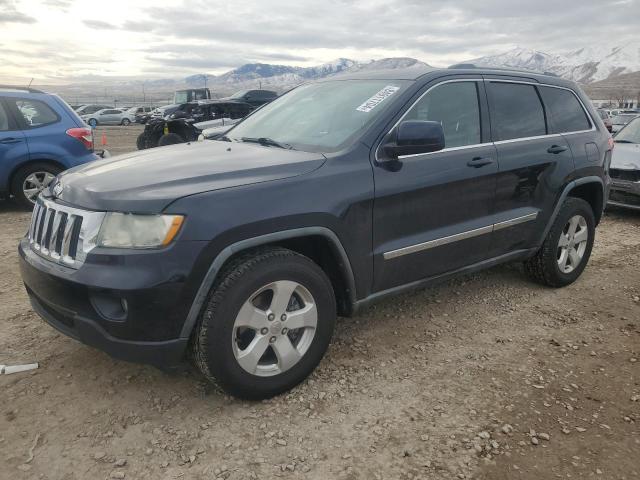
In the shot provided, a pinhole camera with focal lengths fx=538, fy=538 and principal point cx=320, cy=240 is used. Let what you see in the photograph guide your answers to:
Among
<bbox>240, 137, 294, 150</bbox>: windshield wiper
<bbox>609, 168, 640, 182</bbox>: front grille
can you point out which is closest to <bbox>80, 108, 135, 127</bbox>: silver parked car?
<bbox>609, 168, 640, 182</bbox>: front grille

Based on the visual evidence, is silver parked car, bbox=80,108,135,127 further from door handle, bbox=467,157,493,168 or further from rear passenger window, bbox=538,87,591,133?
door handle, bbox=467,157,493,168

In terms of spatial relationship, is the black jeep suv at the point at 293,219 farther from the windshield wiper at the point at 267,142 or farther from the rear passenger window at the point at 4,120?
the rear passenger window at the point at 4,120

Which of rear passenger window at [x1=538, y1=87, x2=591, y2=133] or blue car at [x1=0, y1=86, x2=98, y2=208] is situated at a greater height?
rear passenger window at [x1=538, y1=87, x2=591, y2=133]

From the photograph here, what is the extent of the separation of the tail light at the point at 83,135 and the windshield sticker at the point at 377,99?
5.31 metres

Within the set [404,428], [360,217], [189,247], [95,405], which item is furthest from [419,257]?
[95,405]

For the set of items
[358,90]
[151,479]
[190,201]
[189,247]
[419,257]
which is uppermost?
[358,90]

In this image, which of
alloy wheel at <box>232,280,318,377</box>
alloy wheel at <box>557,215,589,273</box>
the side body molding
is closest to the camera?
the side body molding

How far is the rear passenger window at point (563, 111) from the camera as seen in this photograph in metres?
4.32

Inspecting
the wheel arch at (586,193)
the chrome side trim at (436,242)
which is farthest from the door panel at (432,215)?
the wheel arch at (586,193)

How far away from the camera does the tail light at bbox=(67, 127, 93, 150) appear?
23.9 ft

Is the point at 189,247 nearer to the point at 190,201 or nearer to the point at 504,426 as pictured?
the point at 190,201

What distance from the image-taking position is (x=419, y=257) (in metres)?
3.35

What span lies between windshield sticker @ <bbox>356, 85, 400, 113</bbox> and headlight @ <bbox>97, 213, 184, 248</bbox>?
4.79ft

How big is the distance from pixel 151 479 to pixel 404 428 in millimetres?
1211
